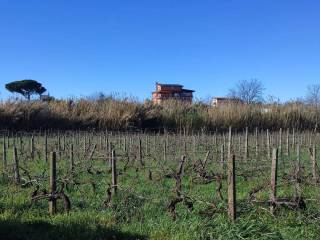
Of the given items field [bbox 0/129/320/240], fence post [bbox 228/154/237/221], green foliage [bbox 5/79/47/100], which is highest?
green foliage [bbox 5/79/47/100]

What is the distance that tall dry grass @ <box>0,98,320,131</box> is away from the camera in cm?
2322

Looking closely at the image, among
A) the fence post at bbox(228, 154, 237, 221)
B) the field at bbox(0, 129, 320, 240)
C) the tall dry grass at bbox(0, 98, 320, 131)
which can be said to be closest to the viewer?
the field at bbox(0, 129, 320, 240)

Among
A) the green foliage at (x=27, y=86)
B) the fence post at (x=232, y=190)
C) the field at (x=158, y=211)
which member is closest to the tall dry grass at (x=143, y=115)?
the field at (x=158, y=211)

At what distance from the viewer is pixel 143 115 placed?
1001 inches

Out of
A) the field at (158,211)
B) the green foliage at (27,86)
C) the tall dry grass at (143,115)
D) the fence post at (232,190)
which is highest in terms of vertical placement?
the green foliage at (27,86)

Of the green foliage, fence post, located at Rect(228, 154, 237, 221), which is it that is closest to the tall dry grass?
fence post, located at Rect(228, 154, 237, 221)

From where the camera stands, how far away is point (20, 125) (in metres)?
23.0

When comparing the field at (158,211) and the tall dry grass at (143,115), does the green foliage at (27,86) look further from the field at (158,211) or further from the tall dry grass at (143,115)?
the field at (158,211)

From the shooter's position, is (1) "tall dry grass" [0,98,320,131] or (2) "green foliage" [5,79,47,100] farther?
(2) "green foliage" [5,79,47,100]

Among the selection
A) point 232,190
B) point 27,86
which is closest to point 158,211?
point 232,190

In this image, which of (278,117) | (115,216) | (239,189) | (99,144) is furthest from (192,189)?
(278,117)

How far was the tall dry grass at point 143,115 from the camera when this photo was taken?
23219mm

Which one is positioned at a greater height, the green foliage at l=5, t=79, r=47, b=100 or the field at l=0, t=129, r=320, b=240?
the green foliage at l=5, t=79, r=47, b=100

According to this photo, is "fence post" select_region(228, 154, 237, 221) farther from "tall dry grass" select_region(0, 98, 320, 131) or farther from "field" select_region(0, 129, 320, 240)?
"tall dry grass" select_region(0, 98, 320, 131)
